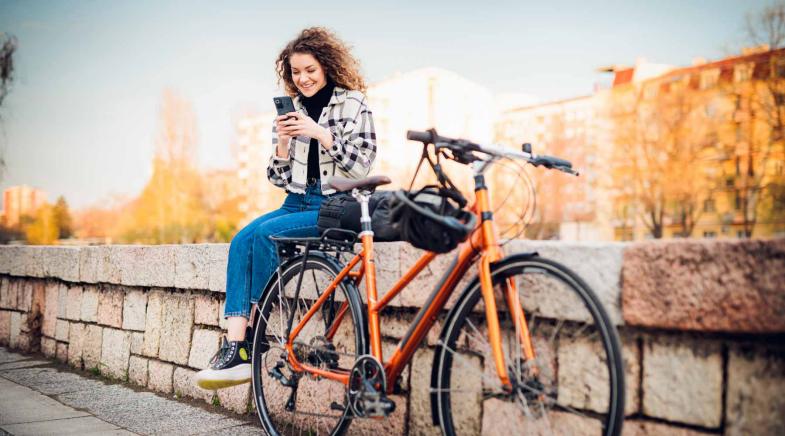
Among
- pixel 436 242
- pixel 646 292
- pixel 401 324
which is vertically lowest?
pixel 401 324

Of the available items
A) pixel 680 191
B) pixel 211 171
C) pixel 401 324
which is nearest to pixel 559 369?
pixel 401 324

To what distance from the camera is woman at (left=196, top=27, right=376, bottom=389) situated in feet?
10.5

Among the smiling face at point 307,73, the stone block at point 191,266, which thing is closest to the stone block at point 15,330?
the stone block at point 191,266

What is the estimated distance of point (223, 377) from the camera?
3178mm

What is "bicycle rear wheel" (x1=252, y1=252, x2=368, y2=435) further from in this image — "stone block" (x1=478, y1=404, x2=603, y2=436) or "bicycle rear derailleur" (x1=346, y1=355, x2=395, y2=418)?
"stone block" (x1=478, y1=404, x2=603, y2=436)

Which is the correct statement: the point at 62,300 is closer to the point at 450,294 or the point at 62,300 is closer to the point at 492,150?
the point at 450,294

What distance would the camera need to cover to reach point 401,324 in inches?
120

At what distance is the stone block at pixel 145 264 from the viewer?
4547 millimetres

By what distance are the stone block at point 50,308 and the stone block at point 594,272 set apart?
510 centimetres

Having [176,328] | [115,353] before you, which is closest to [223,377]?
[176,328]

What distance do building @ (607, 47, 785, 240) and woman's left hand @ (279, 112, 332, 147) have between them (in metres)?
38.5

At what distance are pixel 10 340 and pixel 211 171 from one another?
81.0m

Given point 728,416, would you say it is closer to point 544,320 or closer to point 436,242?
point 544,320

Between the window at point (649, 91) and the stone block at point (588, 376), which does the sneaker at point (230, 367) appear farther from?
the window at point (649, 91)
